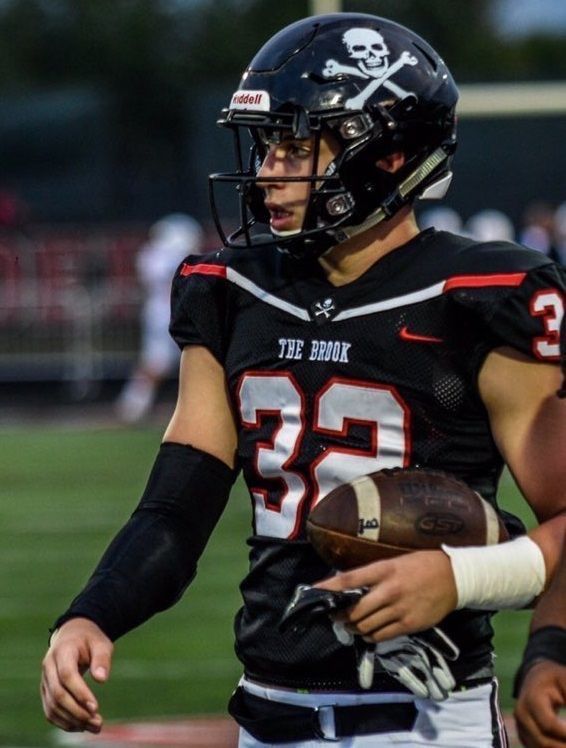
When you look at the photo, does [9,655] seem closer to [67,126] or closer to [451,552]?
[451,552]

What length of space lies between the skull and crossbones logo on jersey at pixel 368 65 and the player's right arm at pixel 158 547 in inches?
21.9

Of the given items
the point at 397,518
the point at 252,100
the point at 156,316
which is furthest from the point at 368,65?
the point at 156,316

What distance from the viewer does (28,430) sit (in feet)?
54.6

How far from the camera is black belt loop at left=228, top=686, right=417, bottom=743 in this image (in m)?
3.12

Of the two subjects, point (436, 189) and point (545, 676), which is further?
point (436, 189)

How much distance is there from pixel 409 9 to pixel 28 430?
10600 millimetres

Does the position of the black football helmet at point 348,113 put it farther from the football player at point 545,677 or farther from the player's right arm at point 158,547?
the football player at point 545,677

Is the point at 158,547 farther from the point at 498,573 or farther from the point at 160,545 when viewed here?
the point at 498,573

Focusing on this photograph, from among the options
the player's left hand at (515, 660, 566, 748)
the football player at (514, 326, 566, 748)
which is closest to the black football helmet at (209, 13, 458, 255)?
the football player at (514, 326, 566, 748)

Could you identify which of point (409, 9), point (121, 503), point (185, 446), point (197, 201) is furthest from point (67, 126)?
point (185, 446)

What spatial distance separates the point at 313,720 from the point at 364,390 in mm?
557

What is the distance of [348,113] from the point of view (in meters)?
3.22

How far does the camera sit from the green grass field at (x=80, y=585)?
6172 millimetres

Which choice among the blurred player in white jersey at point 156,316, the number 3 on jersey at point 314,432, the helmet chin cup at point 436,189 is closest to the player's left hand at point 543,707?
the number 3 on jersey at point 314,432
